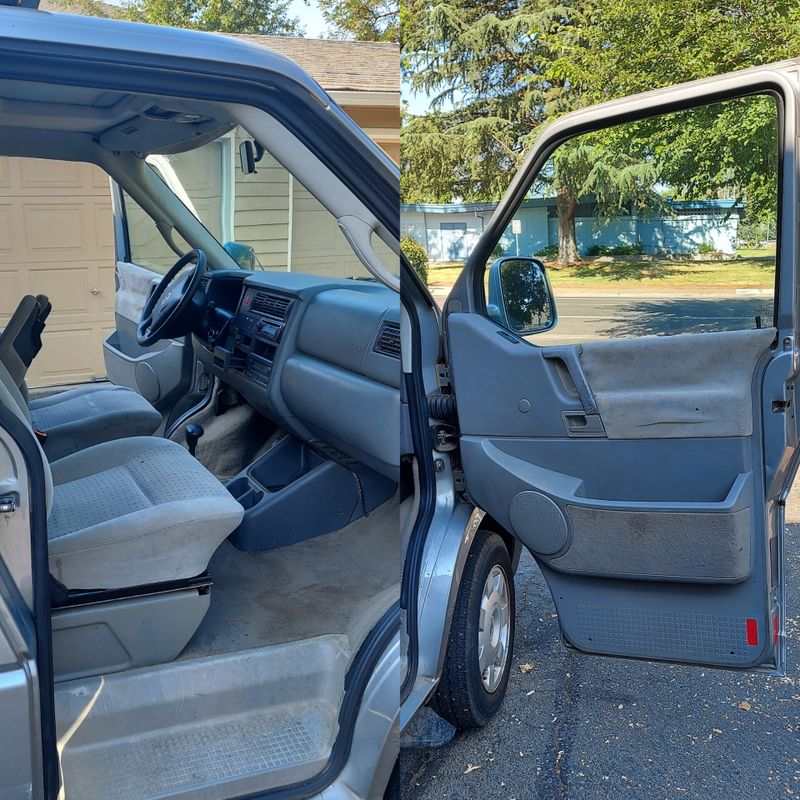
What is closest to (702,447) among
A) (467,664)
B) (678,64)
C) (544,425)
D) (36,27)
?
(544,425)

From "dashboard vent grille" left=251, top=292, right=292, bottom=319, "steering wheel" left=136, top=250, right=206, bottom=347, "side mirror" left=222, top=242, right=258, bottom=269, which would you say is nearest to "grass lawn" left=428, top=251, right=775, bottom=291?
"dashboard vent grille" left=251, top=292, right=292, bottom=319

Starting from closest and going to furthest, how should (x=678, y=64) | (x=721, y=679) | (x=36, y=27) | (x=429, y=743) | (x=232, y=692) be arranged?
(x=36, y=27) < (x=232, y=692) < (x=429, y=743) < (x=721, y=679) < (x=678, y=64)

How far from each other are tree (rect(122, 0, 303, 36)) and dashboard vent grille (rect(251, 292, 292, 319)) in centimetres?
136

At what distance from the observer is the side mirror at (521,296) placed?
2307 millimetres

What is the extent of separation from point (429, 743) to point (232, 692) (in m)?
0.75

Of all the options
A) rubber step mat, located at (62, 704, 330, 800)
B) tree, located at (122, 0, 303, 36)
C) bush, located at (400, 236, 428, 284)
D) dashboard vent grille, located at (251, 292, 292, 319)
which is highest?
tree, located at (122, 0, 303, 36)

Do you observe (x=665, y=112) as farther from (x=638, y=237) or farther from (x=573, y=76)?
(x=573, y=76)

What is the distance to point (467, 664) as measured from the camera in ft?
7.57

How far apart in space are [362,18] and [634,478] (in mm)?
2107

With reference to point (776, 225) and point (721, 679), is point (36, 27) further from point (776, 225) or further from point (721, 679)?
point (721, 679)

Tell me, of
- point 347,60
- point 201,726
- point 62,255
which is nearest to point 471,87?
point 347,60

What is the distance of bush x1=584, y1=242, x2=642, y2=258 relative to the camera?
2.34 metres

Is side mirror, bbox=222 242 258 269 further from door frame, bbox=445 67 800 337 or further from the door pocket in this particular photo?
the door pocket

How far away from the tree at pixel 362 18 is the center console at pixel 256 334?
→ 107 centimetres
